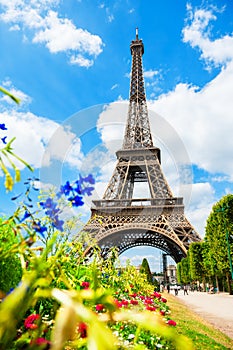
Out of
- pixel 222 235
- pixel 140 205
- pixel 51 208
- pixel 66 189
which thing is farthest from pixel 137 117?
pixel 66 189

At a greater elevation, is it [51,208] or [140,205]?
[140,205]

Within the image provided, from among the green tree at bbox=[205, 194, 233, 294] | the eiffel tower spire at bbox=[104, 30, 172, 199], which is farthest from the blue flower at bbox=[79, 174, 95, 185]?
the eiffel tower spire at bbox=[104, 30, 172, 199]

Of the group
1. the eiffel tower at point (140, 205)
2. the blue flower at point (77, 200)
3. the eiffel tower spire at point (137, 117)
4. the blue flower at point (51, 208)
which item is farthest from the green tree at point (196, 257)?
the blue flower at point (77, 200)

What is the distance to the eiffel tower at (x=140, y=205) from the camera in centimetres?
3117

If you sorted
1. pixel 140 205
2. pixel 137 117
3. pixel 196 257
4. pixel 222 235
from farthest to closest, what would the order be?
pixel 137 117 → pixel 140 205 → pixel 196 257 → pixel 222 235

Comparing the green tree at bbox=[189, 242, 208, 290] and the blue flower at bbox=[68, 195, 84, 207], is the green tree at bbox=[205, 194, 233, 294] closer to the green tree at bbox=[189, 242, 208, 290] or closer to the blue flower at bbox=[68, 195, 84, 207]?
the green tree at bbox=[189, 242, 208, 290]

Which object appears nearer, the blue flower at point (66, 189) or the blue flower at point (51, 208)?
the blue flower at point (66, 189)

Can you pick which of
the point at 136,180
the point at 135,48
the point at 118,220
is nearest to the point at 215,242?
the point at 118,220

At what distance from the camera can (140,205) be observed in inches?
1334

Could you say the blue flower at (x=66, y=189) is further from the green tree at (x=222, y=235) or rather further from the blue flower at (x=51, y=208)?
the green tree at (x=222, y=235)

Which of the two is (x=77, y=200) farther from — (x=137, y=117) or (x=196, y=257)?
(x=137, y=117)

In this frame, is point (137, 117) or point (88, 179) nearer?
point (88, 179)

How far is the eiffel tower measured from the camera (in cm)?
3117

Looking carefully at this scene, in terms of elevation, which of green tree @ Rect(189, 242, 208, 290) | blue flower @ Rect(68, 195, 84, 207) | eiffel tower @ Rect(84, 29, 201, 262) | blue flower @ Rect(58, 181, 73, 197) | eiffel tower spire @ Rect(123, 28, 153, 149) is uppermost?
eiffel tower spire @ Rect(123, 28, 153, 149)
